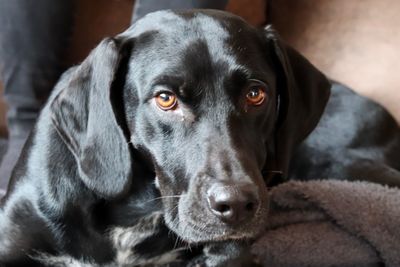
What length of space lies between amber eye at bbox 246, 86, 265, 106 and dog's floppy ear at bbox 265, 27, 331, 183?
4.7 inches

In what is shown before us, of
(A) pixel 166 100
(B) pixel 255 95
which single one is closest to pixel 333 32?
(B) pixel 255 95

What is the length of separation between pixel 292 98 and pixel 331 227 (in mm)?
376

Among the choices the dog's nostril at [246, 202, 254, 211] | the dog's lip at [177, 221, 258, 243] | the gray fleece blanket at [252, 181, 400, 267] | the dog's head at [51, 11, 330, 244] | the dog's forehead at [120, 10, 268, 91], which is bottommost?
the gray fleece blanket at [252, 181, 400, 267]

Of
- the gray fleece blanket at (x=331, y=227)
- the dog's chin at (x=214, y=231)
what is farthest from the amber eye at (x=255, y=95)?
the gray fleece blanket at (x=331, y=227)

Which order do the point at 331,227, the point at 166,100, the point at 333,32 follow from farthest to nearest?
1. the point at 333,32
2. the point at 331,227
3. the point at 166,100

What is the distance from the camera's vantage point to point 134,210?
1.52 m

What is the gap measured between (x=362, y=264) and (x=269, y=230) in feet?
0.77

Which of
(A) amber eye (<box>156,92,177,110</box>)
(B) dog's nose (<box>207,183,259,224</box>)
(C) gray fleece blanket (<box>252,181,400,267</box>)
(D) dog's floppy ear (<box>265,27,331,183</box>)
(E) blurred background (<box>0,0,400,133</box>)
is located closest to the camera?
(B) dog's nose (<box>207,183,259,224</box>)

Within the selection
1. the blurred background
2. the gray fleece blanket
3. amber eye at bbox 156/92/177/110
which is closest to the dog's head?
amber eye at bbox 156/92/177/110

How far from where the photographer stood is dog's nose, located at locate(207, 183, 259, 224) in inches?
47.5

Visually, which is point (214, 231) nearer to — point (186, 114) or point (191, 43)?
point (186, 114)

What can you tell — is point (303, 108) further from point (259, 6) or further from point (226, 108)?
point (259, 6)

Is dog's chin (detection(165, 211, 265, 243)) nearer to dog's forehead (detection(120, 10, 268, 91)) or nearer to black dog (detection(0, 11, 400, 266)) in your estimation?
black dog (detection(0, 11, 400, 266))

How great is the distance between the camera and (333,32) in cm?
218
